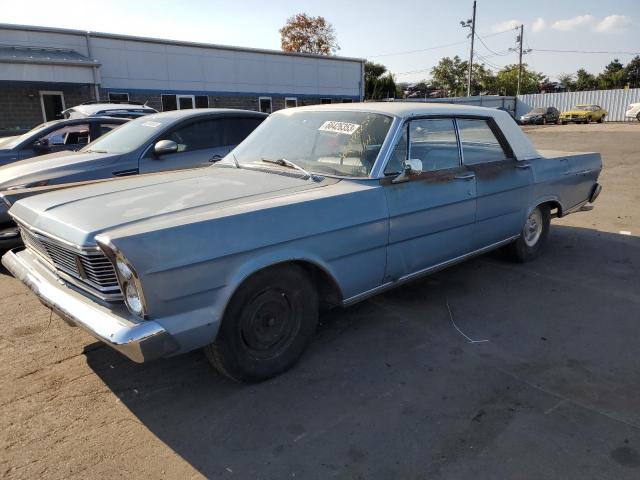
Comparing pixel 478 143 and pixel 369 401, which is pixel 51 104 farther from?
pixel 369 401

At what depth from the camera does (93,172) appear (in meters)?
5.39

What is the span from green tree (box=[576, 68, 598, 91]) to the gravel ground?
248 ft

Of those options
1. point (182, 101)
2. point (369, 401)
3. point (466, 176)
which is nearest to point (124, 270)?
point (369, 401)

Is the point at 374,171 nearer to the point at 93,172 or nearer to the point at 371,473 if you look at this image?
the point at 371,473

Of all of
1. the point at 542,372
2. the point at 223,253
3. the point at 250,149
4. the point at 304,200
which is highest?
the point at 250,149

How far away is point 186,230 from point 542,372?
235cm

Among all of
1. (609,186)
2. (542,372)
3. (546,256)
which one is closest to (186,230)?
(542,372)

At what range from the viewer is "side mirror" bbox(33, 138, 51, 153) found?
23.1 ft

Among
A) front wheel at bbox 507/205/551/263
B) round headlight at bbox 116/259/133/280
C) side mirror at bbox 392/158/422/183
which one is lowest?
front wheel at bbox 507/205/551/263

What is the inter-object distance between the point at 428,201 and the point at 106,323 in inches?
92.2

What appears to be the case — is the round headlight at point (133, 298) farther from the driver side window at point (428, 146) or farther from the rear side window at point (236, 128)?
the rear side window at point (236, 128)

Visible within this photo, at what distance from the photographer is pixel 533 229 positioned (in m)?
5.23

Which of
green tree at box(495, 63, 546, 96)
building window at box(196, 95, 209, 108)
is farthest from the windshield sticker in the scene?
green tree at box(495, 63, 546, 96)

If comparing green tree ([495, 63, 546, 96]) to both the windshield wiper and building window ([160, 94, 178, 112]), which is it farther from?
the windshield wiper
